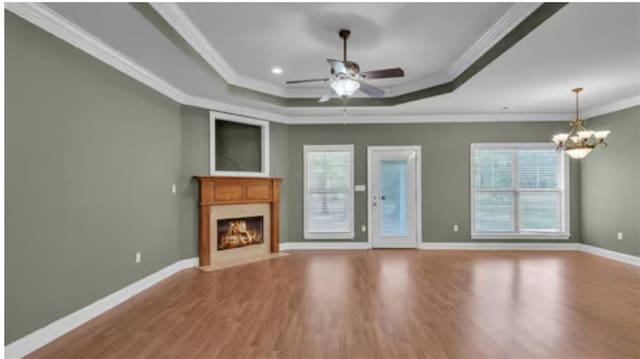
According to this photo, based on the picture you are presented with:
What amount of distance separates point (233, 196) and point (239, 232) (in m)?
0.66

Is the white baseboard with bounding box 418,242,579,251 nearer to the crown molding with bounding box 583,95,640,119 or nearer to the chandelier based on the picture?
the chandelier

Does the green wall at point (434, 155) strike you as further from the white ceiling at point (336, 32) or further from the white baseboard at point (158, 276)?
the white ceiling at point (336, 32)

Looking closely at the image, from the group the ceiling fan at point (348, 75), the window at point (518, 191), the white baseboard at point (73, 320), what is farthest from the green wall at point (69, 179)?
the window at point (518, 191)

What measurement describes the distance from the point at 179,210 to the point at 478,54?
180 inches

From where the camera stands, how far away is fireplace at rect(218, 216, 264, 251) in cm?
534

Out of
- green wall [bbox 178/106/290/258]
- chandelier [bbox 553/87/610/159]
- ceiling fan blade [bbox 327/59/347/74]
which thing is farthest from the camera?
green wall [bbox 178/106/290/258]

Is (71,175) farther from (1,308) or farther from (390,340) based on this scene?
(390,340)

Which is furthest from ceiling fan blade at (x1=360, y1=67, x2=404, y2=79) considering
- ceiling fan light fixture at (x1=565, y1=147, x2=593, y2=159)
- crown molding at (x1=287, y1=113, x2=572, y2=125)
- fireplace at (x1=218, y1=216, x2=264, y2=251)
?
ceiling fan light fixture at (x1=565, y1=147, x2=593, y2=159)

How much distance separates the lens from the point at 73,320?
291cm

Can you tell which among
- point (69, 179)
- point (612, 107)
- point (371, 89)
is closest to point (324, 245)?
point (371, 89)

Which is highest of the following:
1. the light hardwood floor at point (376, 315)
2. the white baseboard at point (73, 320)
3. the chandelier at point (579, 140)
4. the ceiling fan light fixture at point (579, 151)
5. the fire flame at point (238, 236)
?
the chandelier at point (579, 140)

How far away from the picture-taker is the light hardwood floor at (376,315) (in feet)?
8.26

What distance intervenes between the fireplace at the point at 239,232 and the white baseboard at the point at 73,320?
112cm

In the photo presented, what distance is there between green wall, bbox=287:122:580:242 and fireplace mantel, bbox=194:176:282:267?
0.51m
